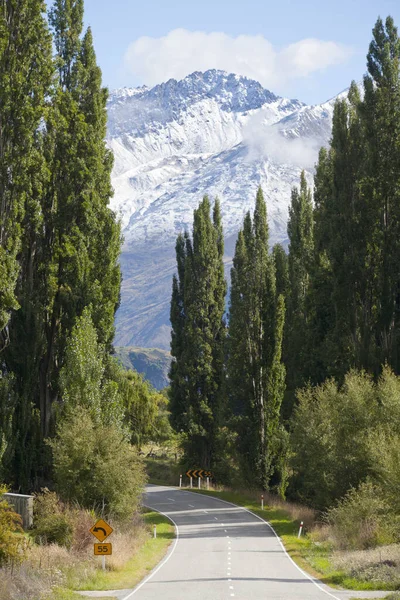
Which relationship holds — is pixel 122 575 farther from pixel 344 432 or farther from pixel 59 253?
pixel 59 253

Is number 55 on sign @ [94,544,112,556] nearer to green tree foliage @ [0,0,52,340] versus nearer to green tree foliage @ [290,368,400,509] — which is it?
green tree foliage @ [0,0,52,340]

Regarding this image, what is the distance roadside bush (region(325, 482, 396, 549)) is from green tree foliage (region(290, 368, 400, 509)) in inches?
98.6

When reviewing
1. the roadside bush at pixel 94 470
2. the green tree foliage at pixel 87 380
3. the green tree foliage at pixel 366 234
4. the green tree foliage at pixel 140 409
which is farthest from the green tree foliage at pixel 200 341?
the roadside bush at pixel 94 470

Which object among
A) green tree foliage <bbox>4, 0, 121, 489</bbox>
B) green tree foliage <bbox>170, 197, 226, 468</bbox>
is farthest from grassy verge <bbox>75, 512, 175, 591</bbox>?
green tree foliage <bbox>170, 197, 226, 468</bbox>

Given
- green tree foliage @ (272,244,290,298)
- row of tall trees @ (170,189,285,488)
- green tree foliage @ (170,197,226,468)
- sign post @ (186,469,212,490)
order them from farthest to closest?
green tree foliage @ (272,244,290,298) < green tree foliage @ (170,197,226,468) < sign post @ (186,469,212,490) < row of tall trees @ (170,189,285,488)

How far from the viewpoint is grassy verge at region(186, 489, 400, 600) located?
25.1 metres

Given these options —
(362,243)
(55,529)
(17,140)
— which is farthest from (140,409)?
(55,529)

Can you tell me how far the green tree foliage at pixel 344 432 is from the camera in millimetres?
37188

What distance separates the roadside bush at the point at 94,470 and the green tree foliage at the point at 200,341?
29334mm

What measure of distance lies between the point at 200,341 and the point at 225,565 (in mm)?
36183

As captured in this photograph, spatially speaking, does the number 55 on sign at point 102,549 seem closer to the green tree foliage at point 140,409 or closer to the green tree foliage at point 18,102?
the green tree foliage at point 18,102

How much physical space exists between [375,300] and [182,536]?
60.4 ft

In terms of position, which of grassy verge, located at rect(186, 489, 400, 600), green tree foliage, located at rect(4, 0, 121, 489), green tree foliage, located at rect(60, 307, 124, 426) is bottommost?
grassy verge, located at rect(186, 489, 400, 600)

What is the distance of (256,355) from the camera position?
184 ft
